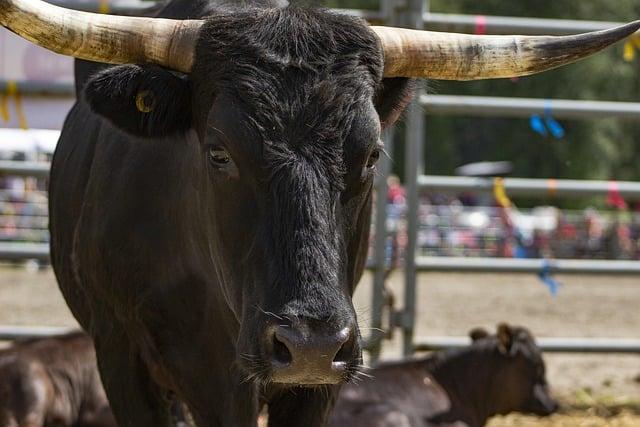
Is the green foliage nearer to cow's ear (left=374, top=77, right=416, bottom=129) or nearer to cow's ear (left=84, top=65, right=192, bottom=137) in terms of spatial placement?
cow's ear (left=374, top=77, right=416, bottom=129)

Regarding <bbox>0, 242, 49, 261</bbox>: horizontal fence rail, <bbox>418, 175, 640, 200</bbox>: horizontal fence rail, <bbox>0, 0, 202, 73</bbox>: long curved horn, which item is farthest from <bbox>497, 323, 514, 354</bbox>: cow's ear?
Result: <bbox>0, 0, 202, 73</bbox>: long curved horn

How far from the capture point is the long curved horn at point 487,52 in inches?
142

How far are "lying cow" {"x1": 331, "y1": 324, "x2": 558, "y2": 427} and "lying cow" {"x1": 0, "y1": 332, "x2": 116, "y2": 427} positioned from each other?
4.95ft

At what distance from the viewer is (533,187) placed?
25.2 ft

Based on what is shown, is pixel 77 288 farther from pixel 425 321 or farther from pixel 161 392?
pixel 425 321

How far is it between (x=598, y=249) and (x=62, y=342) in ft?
60.2

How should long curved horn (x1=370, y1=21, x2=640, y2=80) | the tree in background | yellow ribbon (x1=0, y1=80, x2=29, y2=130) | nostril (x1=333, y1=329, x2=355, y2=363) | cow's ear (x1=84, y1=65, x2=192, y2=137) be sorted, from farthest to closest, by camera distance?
the tree in background < yellow ribbon (x1=0, y1=80, x2=29, y2=130) < long curved horn (x1=370, y1=21, x2=640, y2=80) < cow's ear (x1=84, y1=65, x2=192, y2=137) < nostril (x1=333, y1=329, x2=355, y2=363)

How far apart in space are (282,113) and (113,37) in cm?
66

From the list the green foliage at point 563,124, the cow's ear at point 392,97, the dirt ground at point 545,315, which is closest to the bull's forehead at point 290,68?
the cow's ear at point 392,97

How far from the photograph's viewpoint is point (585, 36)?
143 inches

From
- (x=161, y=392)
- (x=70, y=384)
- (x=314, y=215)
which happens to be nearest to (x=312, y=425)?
(x=161, y=392)

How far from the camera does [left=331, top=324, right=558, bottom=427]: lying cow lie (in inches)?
276

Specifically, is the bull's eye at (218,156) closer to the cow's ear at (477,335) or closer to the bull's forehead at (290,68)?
the bull's forehead at (290,68)

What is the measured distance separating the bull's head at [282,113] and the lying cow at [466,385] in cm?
341
